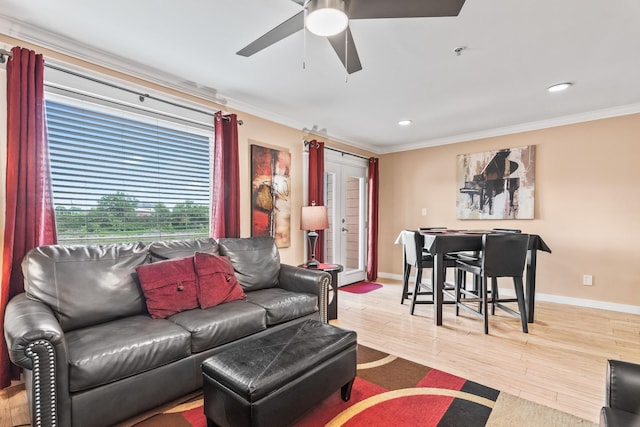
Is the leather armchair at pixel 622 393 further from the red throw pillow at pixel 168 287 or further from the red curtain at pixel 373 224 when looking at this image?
the red curtain at pixel 373 224

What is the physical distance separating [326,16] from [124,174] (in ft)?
7.07

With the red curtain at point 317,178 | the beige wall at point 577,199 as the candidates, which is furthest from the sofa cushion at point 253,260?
the red curtain at point 317,178

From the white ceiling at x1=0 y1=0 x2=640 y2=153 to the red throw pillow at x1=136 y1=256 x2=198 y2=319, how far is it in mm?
1669

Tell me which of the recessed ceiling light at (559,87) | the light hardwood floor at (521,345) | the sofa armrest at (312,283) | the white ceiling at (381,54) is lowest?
the light hardwood floor at (521,345)

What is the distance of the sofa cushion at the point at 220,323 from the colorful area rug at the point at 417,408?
1.23 ft

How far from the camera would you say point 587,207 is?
3.84m

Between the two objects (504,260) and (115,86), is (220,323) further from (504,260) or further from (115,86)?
(504,260)

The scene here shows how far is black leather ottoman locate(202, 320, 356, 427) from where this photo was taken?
4.56 ft

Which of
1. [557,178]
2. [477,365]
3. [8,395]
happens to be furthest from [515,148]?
[8,395]

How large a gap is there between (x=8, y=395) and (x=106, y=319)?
70 centimetres

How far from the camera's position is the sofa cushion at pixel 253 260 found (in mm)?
2850

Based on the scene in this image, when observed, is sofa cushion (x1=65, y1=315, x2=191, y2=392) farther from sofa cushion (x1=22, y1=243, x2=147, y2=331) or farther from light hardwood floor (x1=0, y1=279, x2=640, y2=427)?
light hardwood floor (x1=0, y1=279, x2=640, y2=427)

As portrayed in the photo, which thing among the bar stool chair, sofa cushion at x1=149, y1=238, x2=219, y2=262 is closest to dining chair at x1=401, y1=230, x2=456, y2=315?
the bar stool chair

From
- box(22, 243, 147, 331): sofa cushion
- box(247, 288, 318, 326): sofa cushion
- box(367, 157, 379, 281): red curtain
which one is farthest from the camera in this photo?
box(367, 157, 379, 281): red curtain
